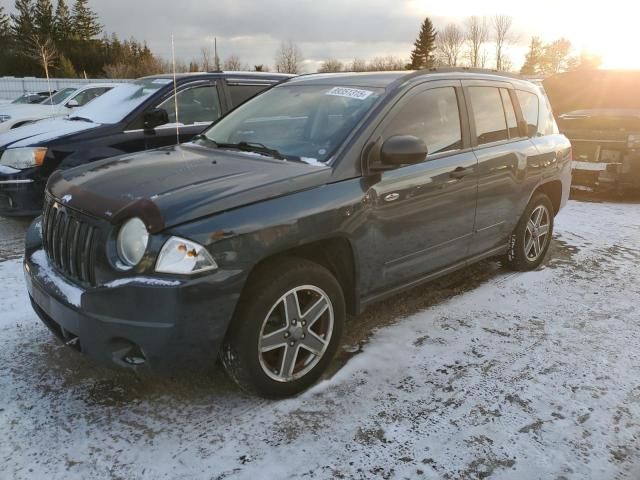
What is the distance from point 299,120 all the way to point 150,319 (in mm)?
1867

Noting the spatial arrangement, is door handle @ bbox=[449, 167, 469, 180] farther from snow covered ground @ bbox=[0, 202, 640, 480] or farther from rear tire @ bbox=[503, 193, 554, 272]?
rear tire @ bbox=[503, 193, 554, 272]

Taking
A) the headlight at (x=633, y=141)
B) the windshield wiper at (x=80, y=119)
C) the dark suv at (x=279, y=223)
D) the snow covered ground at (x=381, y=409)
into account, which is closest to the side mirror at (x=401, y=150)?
the dark suv at (x=279, y=223)

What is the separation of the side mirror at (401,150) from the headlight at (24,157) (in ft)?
13.9

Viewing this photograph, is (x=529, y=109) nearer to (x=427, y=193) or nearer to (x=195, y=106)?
(x=427, y=193)

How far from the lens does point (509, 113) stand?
4598mm

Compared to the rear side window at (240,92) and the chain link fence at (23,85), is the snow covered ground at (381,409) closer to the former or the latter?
the rear side window at (240,92)

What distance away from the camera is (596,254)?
5.68m

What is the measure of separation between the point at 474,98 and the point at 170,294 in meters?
2.92

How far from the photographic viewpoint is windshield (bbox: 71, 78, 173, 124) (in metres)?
6.28

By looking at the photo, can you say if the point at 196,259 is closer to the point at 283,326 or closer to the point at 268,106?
the point at 283,326

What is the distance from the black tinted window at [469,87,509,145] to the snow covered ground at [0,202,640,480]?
1.41 m

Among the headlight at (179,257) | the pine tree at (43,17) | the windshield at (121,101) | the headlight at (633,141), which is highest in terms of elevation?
the pine tree at (43,17)

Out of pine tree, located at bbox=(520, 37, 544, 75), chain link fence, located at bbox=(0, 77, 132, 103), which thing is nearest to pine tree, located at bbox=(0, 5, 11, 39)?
chain link fence, located at bbox=(0, 77, 132, 103)

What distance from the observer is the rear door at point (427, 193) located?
11.1ft
